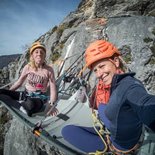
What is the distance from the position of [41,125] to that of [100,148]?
1.85m

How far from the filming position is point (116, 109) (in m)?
2.67

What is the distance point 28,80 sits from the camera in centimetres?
693

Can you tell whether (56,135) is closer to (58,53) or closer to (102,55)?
(102,55)

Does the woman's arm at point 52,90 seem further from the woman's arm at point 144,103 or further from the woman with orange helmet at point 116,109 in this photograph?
the woman's arm at point 144,103

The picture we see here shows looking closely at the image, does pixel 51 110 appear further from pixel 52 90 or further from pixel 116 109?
pixel 116 109

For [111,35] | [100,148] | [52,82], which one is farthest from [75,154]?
[111,35]

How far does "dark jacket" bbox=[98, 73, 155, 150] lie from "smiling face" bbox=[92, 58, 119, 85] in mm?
292

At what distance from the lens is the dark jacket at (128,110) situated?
2.15 meters

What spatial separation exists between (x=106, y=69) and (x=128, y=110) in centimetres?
69

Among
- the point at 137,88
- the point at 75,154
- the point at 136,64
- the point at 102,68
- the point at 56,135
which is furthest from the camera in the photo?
the point at 136,64

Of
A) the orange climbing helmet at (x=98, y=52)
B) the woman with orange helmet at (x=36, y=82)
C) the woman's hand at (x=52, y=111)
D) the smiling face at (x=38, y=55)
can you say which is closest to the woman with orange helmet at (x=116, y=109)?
the orange climbing helmet at (x=98, y=52)

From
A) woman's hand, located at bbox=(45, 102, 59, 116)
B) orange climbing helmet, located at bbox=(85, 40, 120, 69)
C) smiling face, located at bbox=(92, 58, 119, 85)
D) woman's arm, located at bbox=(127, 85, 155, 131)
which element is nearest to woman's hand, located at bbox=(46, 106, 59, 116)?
woman's hand, located at bbox=(45, 102, 59, 116)

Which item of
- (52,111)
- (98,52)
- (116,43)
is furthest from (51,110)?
(116,43)

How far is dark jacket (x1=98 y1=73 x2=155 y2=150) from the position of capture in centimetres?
215
